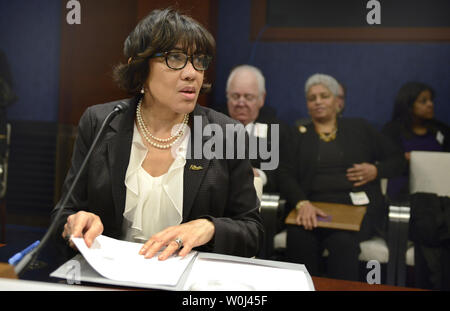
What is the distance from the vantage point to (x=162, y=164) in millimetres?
1414

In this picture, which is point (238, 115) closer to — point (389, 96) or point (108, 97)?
point (108, 97)

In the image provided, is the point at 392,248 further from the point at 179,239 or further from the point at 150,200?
the point at 179,239

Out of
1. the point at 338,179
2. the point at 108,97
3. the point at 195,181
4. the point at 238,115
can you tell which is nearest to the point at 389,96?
the point at 338,179

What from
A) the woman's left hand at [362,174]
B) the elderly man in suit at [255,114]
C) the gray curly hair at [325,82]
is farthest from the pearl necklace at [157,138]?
the gray curly hair at [325,82]

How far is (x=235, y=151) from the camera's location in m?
1.42

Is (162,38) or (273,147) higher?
(162,38)

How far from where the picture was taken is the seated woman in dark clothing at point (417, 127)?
3.17 m

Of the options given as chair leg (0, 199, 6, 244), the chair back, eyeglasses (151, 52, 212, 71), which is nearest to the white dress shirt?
the chair back

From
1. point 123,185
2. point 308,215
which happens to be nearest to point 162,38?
point 123,185

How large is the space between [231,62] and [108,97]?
109 centimetres

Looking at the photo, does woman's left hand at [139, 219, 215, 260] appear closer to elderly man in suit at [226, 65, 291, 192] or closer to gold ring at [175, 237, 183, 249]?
gold ring at [175, 237, 183, 249]

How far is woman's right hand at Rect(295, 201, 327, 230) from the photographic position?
2443mm

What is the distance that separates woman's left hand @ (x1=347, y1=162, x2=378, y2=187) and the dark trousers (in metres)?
0.51

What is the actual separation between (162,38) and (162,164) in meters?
0.42
